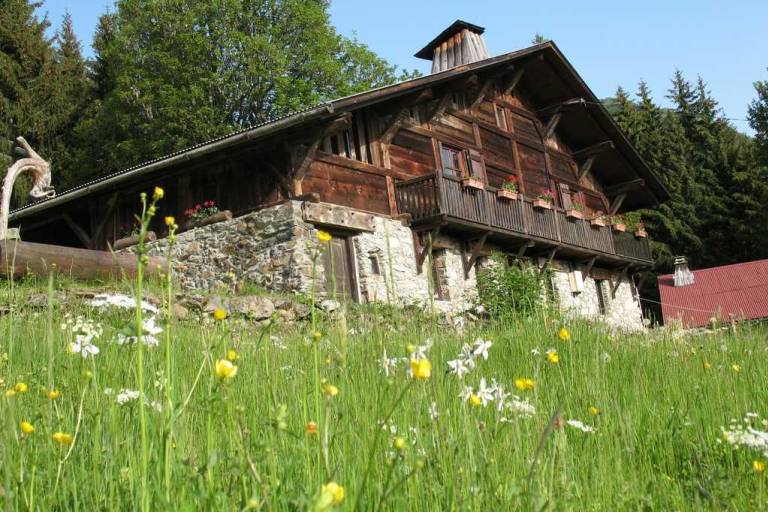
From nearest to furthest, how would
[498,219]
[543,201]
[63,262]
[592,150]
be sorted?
[63,262], [498,219], [543,201], [592,150]

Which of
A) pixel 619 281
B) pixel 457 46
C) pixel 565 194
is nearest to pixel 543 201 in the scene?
pixel 565 194

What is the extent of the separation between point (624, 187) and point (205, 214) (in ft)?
46.1

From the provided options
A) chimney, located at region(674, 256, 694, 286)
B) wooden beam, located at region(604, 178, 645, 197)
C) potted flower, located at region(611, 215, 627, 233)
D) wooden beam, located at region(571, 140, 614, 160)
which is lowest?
chimney, located at region(674, 256, 694, 286)

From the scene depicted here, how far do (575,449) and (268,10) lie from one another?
2898cm

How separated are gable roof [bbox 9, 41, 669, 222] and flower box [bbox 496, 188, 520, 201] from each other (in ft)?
8.59

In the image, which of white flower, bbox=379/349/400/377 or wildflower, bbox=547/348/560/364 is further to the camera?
wildflower, bbox=547/348/560/364

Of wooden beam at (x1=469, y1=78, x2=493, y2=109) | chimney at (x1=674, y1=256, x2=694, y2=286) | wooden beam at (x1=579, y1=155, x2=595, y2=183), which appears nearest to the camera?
wooden beam at (x1=469, y1=78, x2=493, y2=109)

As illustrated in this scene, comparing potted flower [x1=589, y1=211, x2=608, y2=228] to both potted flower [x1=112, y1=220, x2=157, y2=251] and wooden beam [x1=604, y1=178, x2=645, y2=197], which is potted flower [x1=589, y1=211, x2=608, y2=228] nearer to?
wooden beam [x1=604, y1=178, x2=645, y2=197]

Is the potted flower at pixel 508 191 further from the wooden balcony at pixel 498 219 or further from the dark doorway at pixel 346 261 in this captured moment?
the dark doorway at pixel 346 261

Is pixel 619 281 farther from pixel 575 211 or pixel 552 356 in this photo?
pixel 552 356

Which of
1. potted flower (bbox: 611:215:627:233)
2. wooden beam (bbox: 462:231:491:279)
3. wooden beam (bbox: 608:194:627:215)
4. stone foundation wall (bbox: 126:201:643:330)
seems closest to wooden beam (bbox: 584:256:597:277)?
potted flower (bbox: 611:215:627:233)

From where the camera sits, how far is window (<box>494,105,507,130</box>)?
19578 millimetres

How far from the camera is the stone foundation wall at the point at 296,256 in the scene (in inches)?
520

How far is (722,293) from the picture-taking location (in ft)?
85.8
